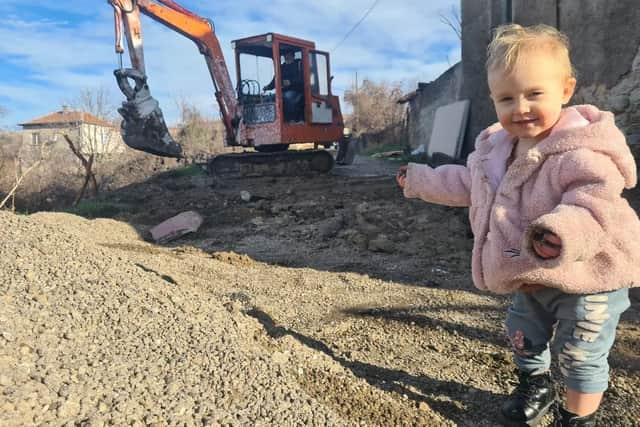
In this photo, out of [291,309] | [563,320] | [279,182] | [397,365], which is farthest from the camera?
[279,182]

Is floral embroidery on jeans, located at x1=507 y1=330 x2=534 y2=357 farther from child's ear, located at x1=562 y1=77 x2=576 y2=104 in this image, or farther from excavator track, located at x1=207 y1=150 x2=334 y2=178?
excavator track, located at x1=207 y1=150 x2=334 y2=178

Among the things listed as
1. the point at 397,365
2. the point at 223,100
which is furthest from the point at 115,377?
the point at 223,100

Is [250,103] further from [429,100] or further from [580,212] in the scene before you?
[580,212]

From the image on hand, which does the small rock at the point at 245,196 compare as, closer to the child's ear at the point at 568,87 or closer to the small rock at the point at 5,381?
the small rock at the point at 5,381

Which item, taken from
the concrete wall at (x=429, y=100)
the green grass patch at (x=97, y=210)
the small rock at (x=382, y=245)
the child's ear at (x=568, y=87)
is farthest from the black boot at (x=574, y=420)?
the concrete wall at (x=429, y=100)

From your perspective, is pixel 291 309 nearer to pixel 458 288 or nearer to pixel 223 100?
pixel 458 288

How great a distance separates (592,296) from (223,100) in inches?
424

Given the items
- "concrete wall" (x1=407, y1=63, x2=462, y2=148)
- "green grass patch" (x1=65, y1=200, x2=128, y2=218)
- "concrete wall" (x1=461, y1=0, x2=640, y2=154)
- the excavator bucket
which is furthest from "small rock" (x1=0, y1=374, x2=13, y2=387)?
"concrete wall" (x1=407, y1=63, x2=462, y2=148)

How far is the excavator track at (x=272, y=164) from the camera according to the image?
11180 mm

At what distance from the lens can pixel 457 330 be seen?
9.24ft

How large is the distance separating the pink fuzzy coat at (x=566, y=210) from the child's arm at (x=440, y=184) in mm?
138

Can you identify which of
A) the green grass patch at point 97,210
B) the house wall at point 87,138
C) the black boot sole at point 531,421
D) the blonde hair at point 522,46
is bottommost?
the black boot sole at point 531,421

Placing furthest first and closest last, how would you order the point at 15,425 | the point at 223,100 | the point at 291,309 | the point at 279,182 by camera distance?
1. the point at 223,100
2. the point at 279,182
3. the point at 291,309
4. the point at 15,425

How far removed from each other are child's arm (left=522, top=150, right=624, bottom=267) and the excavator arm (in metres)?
9.03
